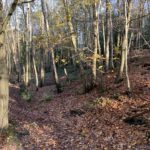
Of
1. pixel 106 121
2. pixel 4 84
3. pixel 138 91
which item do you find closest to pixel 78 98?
pixel 138 91

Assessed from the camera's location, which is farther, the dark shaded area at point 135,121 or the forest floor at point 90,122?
the dark shaded area at point 135,121

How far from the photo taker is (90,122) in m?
12.8

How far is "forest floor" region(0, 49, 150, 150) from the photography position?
33.4 feet

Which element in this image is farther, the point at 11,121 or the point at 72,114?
the point at 72,114

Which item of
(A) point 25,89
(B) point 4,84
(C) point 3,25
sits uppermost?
(C) point 3,25

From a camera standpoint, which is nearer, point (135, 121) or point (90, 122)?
point (135, 121)

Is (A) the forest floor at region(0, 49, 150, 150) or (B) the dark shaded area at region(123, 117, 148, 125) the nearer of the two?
(A) the forest floor at region(0, 49, 150, 150)

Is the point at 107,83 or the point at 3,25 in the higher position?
the point at 3,25

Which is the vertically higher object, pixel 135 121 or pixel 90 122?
pixel 135 121

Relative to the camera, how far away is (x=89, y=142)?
1036 centimetres

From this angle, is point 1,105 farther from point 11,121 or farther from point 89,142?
point 89,142

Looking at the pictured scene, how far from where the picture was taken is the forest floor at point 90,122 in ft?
33.4

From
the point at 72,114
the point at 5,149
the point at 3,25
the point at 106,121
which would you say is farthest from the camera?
the point at 72,114

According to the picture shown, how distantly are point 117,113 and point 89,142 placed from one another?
3.28 m
